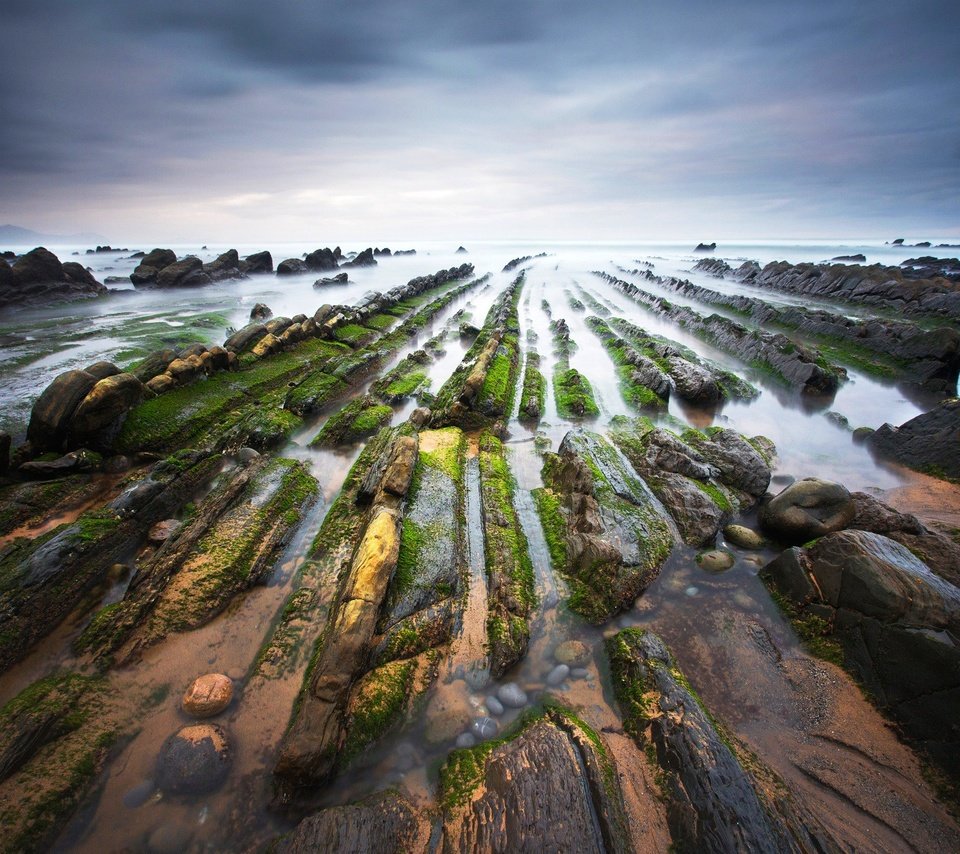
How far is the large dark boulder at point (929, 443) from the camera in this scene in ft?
33.9

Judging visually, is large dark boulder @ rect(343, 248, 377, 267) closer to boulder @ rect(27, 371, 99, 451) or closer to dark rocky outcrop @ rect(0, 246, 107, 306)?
dark rocky outcrop @ rect(0, 246, 107, 306)

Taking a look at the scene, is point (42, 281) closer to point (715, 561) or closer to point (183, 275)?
point (183, 275)

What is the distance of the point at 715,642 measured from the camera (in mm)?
5980

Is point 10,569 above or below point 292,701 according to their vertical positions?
above

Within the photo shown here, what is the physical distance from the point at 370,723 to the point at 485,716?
1.38 metres

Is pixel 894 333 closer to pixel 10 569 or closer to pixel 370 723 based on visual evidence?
pixel 370 723

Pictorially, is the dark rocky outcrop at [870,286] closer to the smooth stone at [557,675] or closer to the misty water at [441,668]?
the misty water at [441,668]

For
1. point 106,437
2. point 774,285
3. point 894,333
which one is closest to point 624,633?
point 106,437

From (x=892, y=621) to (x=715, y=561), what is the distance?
2.35m

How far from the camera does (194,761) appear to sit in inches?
172

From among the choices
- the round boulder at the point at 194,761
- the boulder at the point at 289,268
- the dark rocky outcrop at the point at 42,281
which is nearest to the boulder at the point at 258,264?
the boulder at the point at 289,268

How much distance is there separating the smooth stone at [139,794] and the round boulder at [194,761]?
76mm

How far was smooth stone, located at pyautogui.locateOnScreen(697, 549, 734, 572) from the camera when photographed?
728 centimetres

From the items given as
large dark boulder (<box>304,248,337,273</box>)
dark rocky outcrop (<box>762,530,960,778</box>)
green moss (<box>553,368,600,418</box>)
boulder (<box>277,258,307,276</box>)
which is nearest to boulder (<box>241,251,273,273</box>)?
boulder (<box>277,258,307,276</box>)
